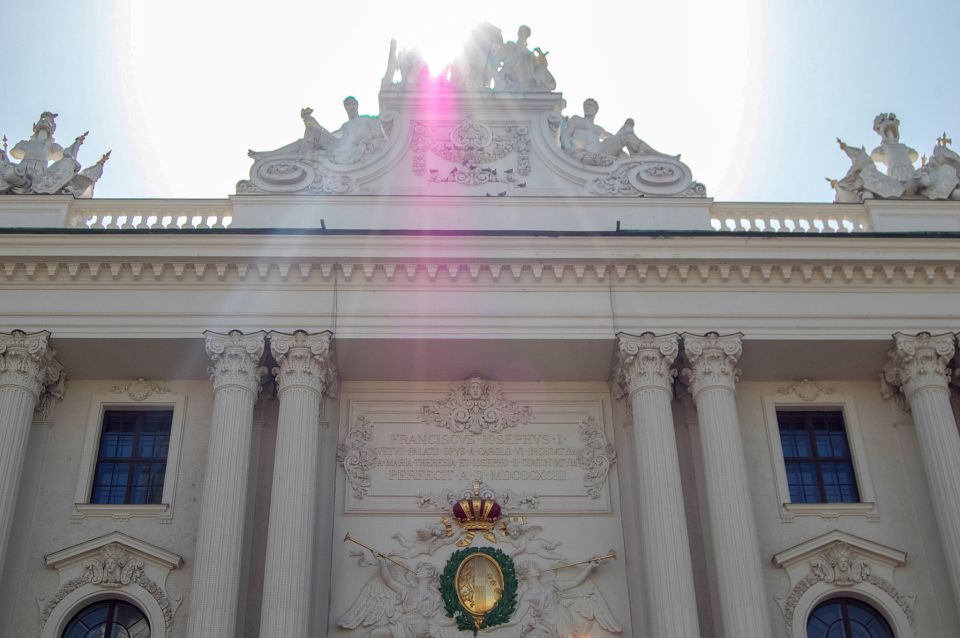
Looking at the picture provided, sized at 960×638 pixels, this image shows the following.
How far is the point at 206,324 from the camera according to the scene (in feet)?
59.9

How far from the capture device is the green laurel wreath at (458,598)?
674 inches

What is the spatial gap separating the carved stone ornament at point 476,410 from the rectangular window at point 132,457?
4.20 m

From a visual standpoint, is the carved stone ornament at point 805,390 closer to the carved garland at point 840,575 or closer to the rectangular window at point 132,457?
the carved garland at point 840,575

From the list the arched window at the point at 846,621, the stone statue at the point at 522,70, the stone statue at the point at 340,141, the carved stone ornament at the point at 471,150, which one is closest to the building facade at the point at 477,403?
the arched window at the point at 846,621

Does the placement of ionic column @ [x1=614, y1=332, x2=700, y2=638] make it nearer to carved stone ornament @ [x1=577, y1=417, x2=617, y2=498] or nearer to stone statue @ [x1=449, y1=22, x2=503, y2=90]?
carved stone ornament @ [x1=577, y1=417, x2=617, y2=498]

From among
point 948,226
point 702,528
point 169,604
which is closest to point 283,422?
point 169,604

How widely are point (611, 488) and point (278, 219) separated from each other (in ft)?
23.0

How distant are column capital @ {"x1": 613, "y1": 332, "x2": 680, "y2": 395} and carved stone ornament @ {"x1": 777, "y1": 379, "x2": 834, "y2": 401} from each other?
7.32 ft

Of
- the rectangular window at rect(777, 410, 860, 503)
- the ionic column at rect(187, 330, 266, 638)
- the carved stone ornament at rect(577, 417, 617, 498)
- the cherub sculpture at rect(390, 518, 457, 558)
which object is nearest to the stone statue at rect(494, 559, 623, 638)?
the cherub sculpture at rect(390, 518, 457, 558)

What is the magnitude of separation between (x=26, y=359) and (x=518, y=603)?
326 inches

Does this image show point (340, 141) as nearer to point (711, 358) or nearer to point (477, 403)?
point (477, 403)

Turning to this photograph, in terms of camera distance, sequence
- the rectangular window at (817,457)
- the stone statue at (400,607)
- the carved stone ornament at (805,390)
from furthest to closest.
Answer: the carved stone ornament at (805,390) < the rectangular window at (817,457) < the stone statue at (400,607)

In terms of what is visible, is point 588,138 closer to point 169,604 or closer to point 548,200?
point 548,200

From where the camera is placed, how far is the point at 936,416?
17734 mm
